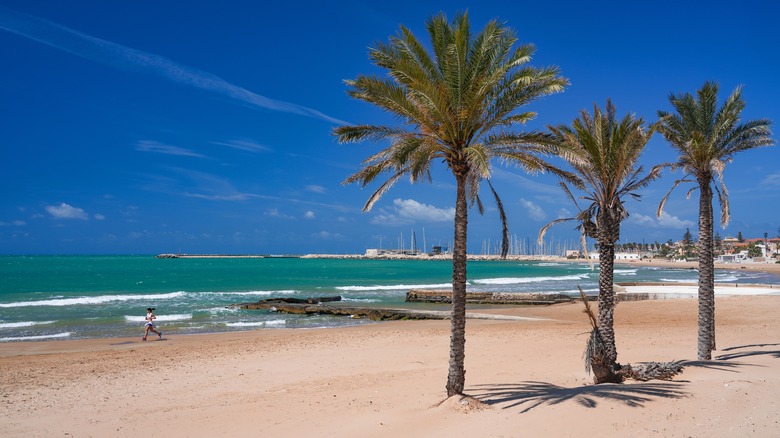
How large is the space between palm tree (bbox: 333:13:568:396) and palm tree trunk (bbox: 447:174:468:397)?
2 centimetres

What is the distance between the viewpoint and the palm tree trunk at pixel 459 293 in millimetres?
9641

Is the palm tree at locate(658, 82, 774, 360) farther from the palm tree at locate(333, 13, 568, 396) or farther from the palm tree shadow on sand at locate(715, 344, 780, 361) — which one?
the palm tree at locate(333, 13, 568, 396)

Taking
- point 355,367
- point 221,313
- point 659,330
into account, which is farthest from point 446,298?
point 355,367

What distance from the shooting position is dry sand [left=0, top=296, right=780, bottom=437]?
9.02m

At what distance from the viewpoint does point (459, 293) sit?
965cm

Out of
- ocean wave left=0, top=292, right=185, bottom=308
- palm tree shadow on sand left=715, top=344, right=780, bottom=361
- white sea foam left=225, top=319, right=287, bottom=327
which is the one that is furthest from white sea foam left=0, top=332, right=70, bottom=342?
palm tree shadow on sand left=715, top=344, right=780, bottom=361

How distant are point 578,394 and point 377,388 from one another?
14.6 feet

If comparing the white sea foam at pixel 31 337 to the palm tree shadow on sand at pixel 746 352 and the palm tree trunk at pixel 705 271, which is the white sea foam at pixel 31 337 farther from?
the palm tree shadow on sand at pixel 746 352

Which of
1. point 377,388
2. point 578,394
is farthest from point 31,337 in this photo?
point 578,394

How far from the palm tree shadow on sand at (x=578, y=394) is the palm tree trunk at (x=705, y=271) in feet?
11.9

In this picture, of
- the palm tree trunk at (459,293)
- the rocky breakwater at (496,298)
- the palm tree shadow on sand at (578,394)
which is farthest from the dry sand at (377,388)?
the rocky breakwater at (496,298)

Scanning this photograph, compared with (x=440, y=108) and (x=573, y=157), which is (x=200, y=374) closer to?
(x=440, y=108)

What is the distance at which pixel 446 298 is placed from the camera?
144ft

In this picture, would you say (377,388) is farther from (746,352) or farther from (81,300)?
(81,300)
